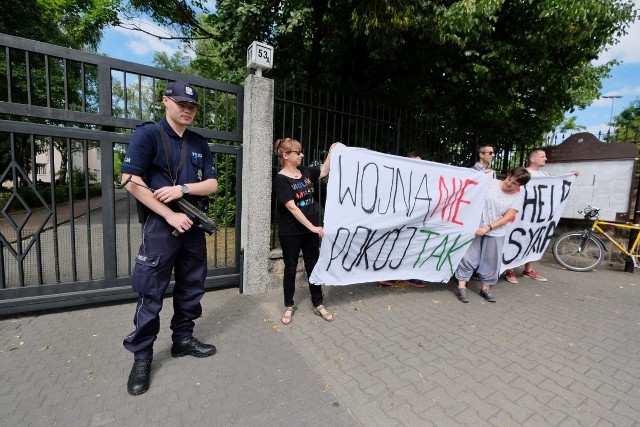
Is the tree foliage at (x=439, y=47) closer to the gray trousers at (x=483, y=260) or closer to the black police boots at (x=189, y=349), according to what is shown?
the gray trousers at (x=483, y=260)

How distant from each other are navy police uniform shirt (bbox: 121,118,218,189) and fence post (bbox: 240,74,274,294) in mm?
1368

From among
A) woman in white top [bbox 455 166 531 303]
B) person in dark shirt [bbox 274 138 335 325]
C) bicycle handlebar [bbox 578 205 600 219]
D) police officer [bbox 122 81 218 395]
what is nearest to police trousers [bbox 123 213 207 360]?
police officer [bbox 122 81 218 395]

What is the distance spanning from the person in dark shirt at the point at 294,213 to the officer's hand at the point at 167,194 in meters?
1.11

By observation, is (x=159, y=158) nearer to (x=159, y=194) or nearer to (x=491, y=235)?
(x=159, y=194)

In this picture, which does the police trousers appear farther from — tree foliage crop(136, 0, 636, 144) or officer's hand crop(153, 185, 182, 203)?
tree foliage crop(136, 0, 636, 144)

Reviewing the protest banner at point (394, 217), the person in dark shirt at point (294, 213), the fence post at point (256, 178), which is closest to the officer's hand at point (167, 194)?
the person in dark shirt at point (294, 213)

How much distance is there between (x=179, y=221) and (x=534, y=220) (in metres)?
5.12

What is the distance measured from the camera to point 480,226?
4434mm

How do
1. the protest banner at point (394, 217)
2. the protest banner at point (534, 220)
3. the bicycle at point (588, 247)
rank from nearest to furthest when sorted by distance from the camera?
the protest banner at point (394, 217), the protest banner at point (534, 220), the bicycle at point (588, 247)

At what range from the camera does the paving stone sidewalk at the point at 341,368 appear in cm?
221

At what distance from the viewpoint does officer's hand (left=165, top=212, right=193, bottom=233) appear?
7.43 ft

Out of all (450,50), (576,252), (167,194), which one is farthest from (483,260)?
(450,50)

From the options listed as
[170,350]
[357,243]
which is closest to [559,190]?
[357,243]

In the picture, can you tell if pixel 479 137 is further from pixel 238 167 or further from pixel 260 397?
pixel 260 397
